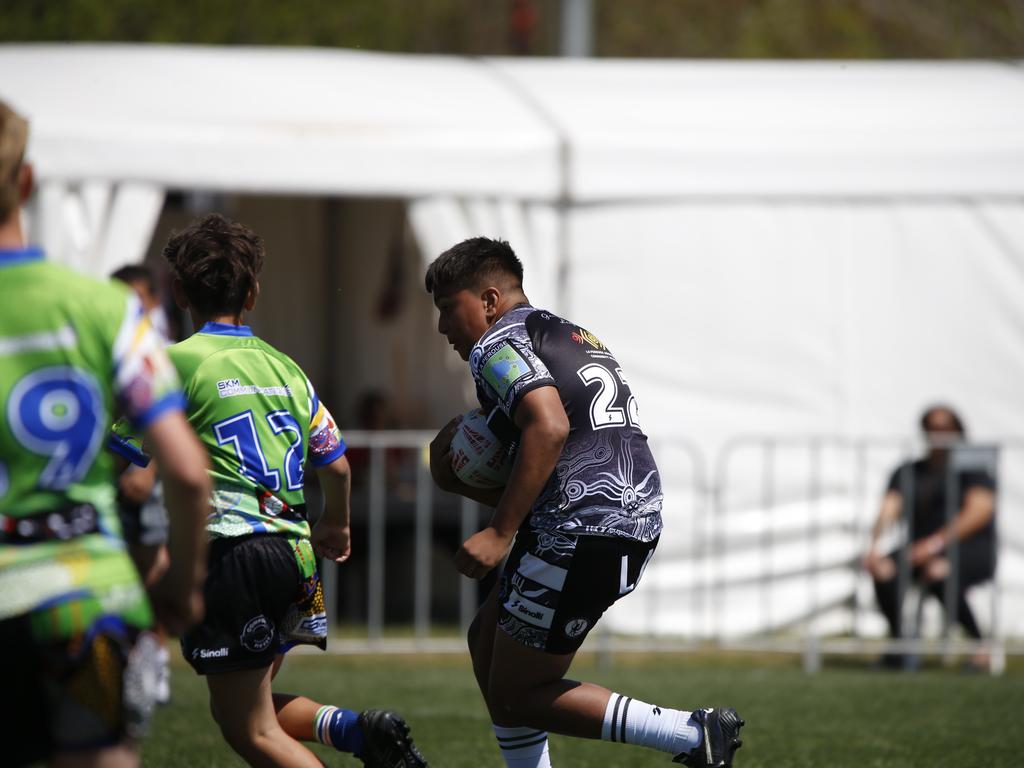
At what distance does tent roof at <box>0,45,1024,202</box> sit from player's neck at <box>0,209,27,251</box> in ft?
21.8

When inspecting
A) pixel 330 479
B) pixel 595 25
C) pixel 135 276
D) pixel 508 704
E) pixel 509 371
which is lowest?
pixel 508 704

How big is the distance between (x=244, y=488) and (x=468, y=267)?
88 cm

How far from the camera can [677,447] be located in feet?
31.6

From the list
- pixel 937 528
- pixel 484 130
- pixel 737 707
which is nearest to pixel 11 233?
pixel 737 707

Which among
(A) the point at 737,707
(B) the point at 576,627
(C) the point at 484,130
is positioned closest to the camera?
(B) the point at 576,627

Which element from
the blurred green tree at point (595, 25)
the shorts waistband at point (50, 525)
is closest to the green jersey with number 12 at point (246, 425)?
the shorts waistband at point (50, 525)

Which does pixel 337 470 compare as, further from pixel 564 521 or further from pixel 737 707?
pixel 737 707

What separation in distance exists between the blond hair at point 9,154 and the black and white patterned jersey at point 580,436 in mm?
1631

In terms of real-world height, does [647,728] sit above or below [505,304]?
below

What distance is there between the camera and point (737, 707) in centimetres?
723

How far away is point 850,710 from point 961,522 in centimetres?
219

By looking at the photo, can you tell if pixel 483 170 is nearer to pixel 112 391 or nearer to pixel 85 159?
pixel 85 159

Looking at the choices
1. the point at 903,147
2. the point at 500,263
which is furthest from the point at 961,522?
the point at 500,263

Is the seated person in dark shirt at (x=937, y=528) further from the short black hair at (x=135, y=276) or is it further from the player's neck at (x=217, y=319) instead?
the player's neck at (x=217, y=319)
